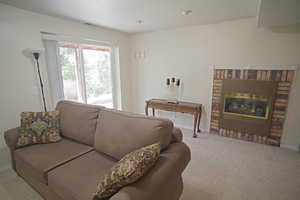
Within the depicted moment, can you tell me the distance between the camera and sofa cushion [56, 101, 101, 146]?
6.34 ft

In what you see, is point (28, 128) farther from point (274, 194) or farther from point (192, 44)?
point (192, 44)

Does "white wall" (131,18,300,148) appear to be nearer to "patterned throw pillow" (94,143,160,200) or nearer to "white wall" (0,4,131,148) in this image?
"white wall" (0,4,131,148)

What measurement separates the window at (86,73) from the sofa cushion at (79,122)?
44.5 inches

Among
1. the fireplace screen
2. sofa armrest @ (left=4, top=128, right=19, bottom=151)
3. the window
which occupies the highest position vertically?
the window

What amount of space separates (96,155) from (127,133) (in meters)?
0.50

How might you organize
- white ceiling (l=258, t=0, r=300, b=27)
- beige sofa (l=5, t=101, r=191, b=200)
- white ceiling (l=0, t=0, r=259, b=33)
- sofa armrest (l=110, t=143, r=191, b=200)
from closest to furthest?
1. sofa armrest (l=110, t=143, r=191, b=200)
2. beige sofa (l=5, t=101, r=191, b=200)
3. white ceiling (l=258, t=0, r=300, b=27)
4. white ceiling (l=0, t=0, r=259, b=33)

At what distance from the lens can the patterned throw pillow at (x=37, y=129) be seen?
1905mm

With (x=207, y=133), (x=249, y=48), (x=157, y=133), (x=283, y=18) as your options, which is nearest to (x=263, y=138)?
(x=207, y=133)

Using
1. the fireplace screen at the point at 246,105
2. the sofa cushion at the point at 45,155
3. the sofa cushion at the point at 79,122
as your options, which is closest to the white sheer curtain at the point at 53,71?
the sofa cushion at the point at 79,122

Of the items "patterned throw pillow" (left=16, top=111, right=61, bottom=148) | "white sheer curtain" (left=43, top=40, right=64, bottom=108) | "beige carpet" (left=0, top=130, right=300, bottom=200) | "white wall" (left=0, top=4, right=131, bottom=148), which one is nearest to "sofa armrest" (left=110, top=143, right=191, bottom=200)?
"beige carpet" (left=0, top=130, right=300, bottom=200)

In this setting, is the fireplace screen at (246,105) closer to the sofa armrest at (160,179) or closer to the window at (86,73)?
the sofa armrest at (160,179)

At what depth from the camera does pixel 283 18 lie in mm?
2209

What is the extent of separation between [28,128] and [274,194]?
3090mm

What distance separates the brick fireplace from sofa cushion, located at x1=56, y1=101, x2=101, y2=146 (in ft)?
8.43
